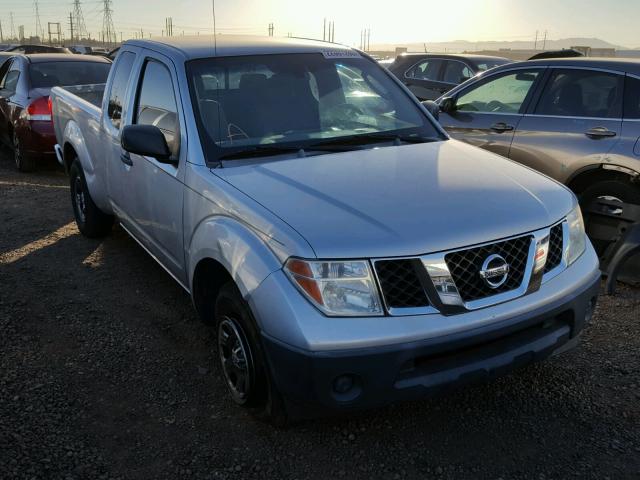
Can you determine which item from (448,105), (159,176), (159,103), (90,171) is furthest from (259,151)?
(448,105)

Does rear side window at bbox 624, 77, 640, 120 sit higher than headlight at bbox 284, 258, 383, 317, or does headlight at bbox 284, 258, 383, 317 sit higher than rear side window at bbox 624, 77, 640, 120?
rear side window at bbox 624, 77, 640, 120

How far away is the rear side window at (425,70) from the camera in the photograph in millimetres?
12492

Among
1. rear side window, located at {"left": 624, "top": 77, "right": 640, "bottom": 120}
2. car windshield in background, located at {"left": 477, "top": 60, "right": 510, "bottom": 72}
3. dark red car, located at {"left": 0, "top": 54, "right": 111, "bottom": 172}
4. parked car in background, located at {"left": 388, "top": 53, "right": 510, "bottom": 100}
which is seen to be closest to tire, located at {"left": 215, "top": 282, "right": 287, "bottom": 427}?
rear side window, located at {"left": 624, "top": 77, "right": 640, "bottom": 120}

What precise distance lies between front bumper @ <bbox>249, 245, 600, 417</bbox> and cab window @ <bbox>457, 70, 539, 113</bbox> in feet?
11.3

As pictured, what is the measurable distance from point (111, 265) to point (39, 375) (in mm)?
1864

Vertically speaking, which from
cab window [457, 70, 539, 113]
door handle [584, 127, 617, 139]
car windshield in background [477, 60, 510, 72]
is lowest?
door handle [584, 127, 617, 139]

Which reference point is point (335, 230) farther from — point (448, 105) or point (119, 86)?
point (448, 105)

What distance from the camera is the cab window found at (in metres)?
5.73

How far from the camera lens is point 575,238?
10.1ft

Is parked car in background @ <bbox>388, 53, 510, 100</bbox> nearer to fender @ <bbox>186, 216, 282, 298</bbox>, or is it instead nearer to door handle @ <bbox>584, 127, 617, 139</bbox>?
door handle @ <bbox>584, 127, 617, 139</bbox>

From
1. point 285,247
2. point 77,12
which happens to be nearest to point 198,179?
point 285,247

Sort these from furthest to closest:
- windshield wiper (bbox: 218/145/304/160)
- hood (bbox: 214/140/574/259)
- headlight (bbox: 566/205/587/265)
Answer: windshield wiper (bbox: 218/145/304/160) → headlight (bbox: 566/205/587/265) → hood (bbox: 214/140/574/259)

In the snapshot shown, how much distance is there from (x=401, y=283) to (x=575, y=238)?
1.11 m

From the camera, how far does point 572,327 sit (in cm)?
292
